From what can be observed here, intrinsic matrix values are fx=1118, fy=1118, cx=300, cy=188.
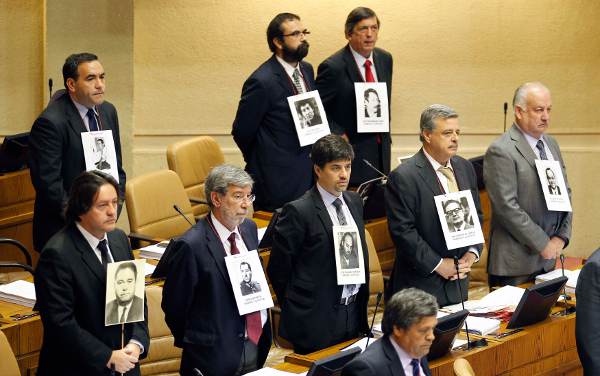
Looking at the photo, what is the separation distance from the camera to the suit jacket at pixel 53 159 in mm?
5684

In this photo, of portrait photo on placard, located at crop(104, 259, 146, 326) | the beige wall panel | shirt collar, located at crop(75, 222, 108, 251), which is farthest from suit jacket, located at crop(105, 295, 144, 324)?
the beige wall panel

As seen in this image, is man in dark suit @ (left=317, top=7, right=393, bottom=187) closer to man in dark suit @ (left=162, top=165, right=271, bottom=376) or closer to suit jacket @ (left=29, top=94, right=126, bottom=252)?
suit jacket @ (left=29, top=94, right=126, bottom=252)

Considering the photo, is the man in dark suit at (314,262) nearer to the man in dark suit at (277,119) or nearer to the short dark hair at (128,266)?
the short dark hair at (128,266)

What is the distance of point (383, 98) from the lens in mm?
7016

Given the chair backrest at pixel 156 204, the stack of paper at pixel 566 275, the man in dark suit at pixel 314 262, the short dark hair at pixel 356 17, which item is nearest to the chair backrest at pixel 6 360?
the man in dark suit at pixel 314 262

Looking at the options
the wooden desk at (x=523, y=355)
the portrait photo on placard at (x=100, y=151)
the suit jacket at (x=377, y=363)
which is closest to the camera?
the suit jacket at (x=377, y=363)

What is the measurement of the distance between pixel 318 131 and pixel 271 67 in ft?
1.57

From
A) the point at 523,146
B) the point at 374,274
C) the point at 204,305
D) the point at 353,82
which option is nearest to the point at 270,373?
the point at 204,305

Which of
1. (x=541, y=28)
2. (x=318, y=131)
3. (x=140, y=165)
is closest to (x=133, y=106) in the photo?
(x=140, y=165)

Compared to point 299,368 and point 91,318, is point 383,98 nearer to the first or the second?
point 299,368

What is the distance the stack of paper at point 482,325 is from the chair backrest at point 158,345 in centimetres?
138

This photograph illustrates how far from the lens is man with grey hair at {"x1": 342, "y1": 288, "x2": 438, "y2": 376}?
13.6 ft

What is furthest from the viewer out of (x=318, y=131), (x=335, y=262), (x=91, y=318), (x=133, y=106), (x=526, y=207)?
(x=133, y=106)

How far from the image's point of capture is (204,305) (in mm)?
4691
